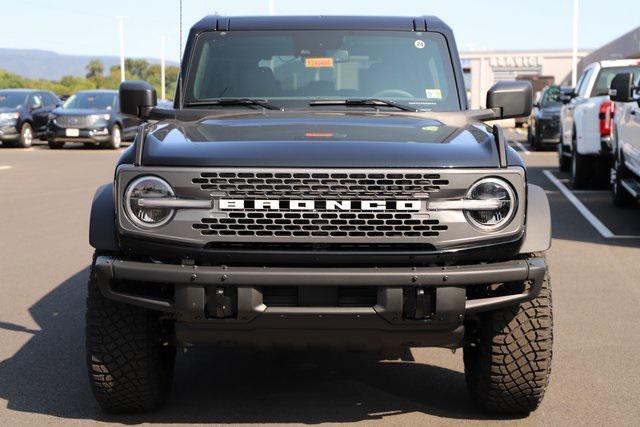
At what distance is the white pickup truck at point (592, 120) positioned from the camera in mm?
15875

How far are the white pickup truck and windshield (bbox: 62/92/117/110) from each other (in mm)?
15613

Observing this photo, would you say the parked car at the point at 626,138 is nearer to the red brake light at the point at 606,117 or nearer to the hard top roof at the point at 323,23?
the red brake light at the point at 606,117

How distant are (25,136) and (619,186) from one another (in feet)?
68.4

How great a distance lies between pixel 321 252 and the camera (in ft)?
15.2

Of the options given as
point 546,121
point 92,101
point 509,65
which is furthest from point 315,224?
point 509,65

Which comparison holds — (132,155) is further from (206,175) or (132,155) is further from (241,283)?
(241,283)

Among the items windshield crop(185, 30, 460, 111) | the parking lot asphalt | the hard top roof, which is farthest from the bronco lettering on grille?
the hard top roof

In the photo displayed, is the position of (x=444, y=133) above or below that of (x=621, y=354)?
above

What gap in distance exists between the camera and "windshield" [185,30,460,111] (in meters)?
6.38

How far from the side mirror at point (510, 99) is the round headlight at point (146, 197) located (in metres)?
2.21

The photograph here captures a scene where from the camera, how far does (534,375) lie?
16.7 ft

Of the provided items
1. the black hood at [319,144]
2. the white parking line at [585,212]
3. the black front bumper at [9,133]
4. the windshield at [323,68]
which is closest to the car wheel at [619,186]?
the white parking line at [585,212]

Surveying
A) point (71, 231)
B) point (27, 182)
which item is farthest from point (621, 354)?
point (27, 182)

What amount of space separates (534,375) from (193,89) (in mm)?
2619
